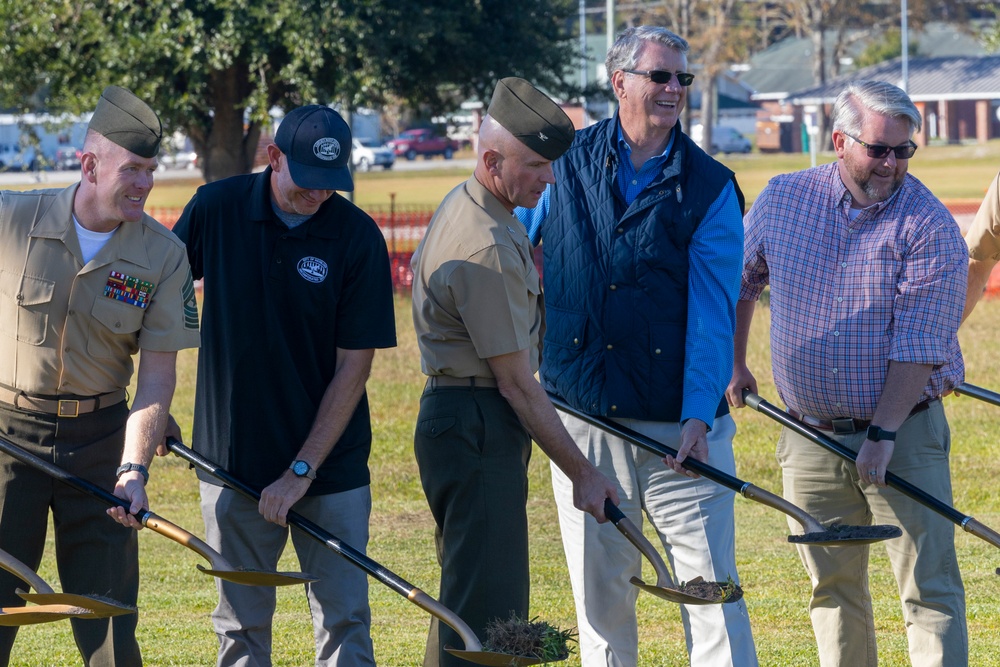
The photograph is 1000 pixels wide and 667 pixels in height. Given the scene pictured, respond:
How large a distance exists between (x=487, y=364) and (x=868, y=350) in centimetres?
141

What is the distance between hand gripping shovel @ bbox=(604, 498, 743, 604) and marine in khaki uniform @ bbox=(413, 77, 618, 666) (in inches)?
9.7

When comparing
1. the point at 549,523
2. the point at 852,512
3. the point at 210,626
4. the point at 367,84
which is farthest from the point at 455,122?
the point at 852,512

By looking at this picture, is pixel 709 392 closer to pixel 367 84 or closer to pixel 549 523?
pixel 549 523

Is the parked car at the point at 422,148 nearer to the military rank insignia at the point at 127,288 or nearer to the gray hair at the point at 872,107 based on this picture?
the gray hair at the point at 872,107

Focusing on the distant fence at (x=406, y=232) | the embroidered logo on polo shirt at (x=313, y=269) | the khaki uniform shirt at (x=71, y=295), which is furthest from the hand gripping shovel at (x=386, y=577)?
the distant fence at (x=406, y=232)

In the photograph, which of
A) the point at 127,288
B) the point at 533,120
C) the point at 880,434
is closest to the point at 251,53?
the point at 127,288

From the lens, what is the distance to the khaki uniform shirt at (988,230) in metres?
4.88

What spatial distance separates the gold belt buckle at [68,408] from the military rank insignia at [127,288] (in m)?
0.36

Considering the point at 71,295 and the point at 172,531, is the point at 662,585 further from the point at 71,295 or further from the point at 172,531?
the point at 71,295

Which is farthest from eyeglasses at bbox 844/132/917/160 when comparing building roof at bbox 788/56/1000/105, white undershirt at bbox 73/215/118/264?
building roof at bbox 788/56/1000/105

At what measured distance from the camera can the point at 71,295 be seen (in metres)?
4.02

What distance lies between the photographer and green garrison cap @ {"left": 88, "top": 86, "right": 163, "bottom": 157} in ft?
12.8

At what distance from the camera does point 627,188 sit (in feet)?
14.5

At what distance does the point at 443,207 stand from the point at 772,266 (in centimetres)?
134
